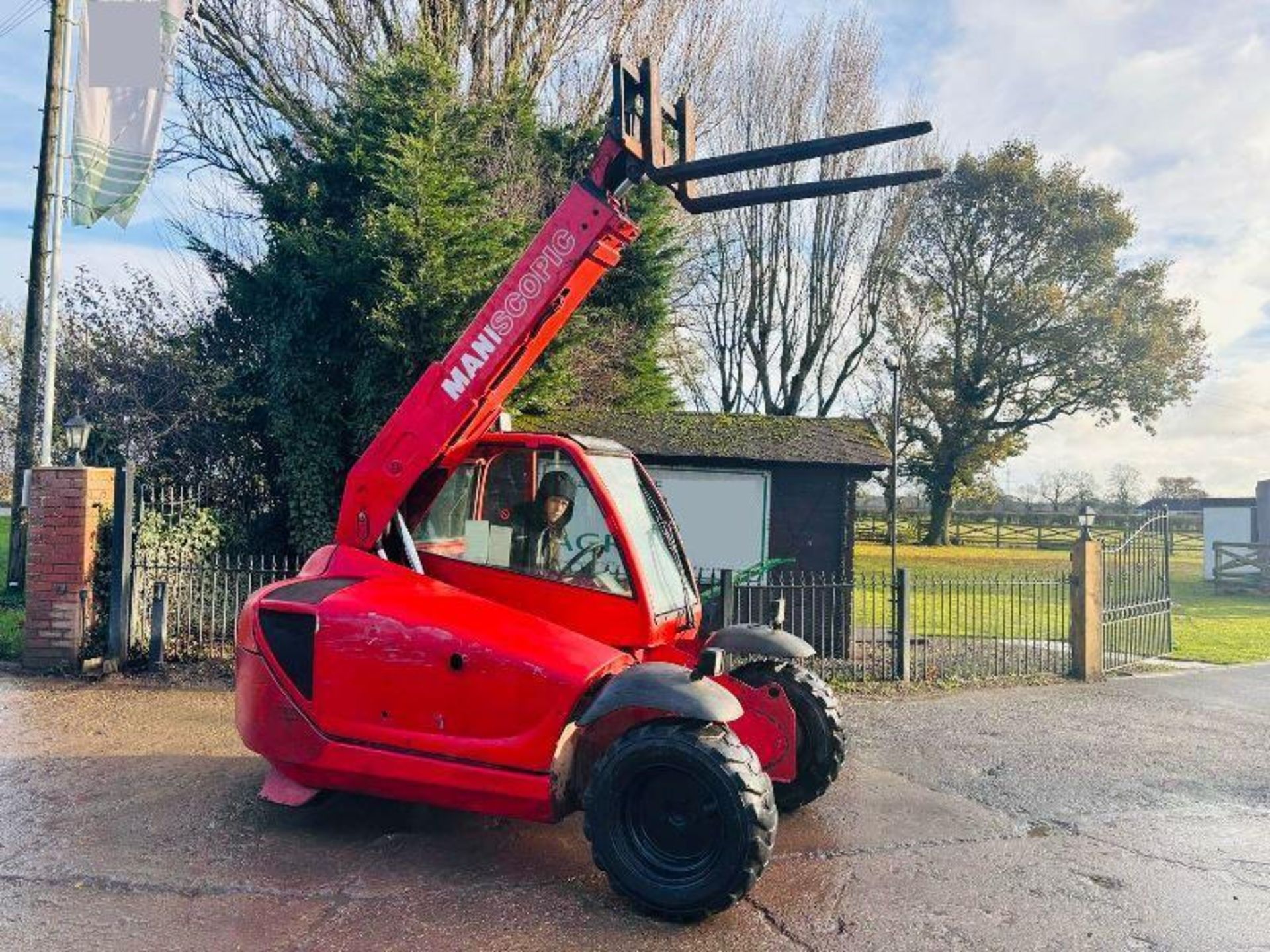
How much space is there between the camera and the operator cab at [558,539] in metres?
5.00

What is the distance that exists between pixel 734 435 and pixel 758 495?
3.06 feet

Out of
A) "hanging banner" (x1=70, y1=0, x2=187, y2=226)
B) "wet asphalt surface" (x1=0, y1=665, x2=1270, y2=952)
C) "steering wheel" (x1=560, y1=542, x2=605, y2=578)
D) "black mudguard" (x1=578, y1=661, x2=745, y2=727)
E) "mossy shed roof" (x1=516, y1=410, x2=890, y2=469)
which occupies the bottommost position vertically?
"wet asphalt surface" (x1=0, y1=665, x2=1270, y2=952)

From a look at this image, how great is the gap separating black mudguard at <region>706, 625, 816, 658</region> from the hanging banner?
1187 centimetres

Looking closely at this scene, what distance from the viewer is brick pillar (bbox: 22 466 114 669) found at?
8984 millimetres

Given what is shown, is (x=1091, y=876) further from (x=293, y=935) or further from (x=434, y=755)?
(x=293, y=935)

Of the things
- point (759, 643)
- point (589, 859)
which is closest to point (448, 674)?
point (589, 859)

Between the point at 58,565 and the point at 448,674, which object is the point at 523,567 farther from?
the point at 58,565

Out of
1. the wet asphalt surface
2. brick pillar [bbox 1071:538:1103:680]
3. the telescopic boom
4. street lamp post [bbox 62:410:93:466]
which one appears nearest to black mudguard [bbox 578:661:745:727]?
the wet asphalt surface

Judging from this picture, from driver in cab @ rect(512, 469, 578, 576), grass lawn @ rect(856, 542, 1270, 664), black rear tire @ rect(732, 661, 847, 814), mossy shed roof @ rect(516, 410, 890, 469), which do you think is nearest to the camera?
driver in cab @ rect(512, 469, 578, 576)

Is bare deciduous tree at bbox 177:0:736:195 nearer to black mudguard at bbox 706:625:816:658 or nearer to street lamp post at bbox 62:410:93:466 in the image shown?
street lamp post at bbox 62:410:93:466

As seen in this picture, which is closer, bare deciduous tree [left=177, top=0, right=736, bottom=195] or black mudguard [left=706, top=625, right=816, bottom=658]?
black mudguard [left=706, top=625, right=816, bottom=658]

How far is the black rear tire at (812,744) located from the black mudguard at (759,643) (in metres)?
0.27

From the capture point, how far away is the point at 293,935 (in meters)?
3.88

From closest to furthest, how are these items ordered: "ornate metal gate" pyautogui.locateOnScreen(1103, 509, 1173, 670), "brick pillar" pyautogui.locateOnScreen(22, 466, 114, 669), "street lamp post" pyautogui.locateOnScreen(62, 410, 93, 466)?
"brick pillar" pyautogui.locateOnScreen(22, 466, 114, 669), "street lamp post" pyautogui.locateOnScreen(62, 410, 93, 466), "ornate metal gate" pyautogui.locateOnScreen(1103, 509, 1173, 670)
